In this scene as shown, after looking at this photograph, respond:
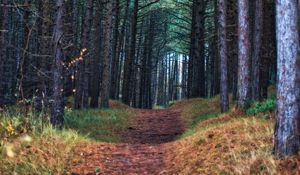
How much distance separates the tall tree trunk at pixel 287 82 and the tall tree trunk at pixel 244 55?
7.39m

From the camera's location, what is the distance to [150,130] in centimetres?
1833

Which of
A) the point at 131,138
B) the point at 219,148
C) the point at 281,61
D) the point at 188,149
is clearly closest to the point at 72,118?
the point at 131,138

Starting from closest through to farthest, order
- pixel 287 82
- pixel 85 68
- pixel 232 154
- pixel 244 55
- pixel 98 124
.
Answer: pixel 287 82 → pixel 232 154 → pixel 244 55 → pixel 98 124 → pixel 85 68

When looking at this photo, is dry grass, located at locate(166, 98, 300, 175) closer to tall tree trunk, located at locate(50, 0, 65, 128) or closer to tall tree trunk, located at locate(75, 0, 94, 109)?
tall tree trunk, located at locate(50, 0, 65, 128)

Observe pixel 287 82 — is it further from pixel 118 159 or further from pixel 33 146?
pixel 33 146

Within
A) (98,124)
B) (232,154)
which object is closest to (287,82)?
(232,154)

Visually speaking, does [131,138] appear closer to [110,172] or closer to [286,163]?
[110,172]

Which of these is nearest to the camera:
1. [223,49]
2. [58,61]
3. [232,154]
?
[232,154]

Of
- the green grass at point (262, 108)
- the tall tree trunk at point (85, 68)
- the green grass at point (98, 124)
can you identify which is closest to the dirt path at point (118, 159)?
the green grass at point (98, 124)

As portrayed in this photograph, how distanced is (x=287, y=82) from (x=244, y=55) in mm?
7725

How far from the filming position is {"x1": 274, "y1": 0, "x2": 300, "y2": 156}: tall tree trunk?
22.8ft

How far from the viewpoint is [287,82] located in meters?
7.06

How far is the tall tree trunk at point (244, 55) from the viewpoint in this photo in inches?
573

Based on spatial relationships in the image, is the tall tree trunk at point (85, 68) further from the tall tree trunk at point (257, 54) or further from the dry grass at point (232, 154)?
the dry grass at point (232, 154)
